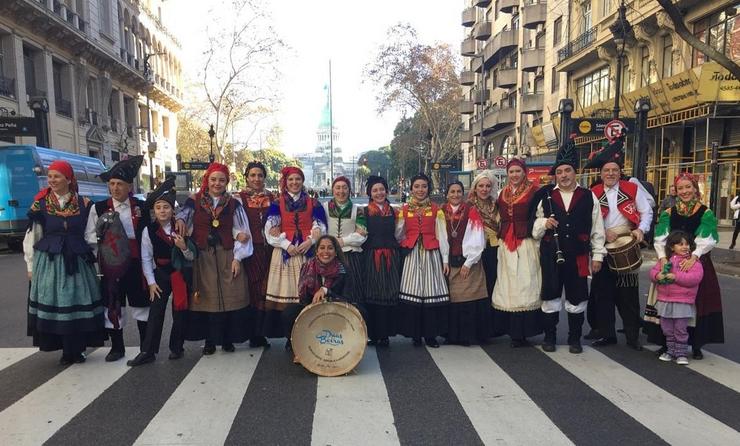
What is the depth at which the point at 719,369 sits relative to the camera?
15.5ft

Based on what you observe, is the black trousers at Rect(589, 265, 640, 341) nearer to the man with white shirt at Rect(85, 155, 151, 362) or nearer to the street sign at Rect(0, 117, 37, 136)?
the man with white shirt at Rect(85, 155, 151, 362)

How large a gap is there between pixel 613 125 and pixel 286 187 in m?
11.2

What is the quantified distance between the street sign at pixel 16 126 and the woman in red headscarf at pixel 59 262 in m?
15.4

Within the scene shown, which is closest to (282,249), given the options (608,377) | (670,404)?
(608,377)

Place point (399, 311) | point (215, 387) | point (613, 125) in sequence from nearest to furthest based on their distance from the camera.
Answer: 1. point (215, 387)
2. point (399, 311)
3. point (613, 125)

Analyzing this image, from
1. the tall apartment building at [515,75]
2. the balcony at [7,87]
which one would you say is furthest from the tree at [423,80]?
the balcony at [7,87]

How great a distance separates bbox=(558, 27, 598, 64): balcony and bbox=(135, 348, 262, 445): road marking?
25.9m

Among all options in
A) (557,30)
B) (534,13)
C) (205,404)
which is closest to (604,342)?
(205,404)

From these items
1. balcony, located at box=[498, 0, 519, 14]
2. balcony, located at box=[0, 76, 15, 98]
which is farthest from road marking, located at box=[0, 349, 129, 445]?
balcony, located at box=[498, 0, 519, 14]

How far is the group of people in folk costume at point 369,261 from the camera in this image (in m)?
4.76

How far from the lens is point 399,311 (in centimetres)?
543

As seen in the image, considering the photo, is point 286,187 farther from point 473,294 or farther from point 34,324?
point 34,324

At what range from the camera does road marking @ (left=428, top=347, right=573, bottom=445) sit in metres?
3.43

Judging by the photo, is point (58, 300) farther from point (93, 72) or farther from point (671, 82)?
point (93, 72)
